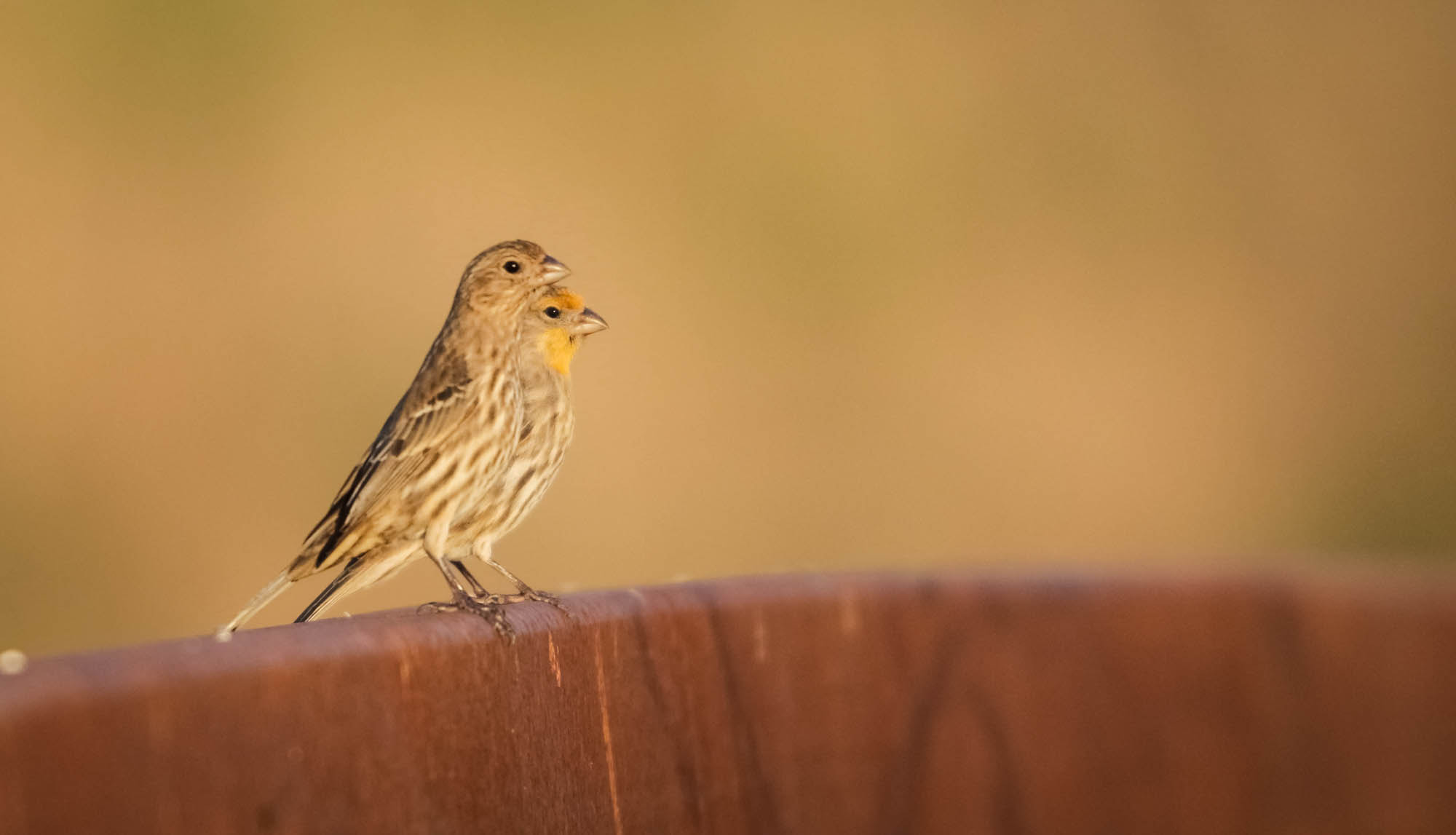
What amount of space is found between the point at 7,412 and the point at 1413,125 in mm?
9554

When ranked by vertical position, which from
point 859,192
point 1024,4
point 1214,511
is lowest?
point 1214,511

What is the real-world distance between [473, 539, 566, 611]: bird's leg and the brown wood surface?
76 millimetres

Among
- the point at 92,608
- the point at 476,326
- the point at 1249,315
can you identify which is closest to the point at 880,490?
the point at 1249,315

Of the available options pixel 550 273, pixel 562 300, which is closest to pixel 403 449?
pixel 550 273

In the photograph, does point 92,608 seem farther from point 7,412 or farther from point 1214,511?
point 1214,511

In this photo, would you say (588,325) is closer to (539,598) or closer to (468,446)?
(468,446)

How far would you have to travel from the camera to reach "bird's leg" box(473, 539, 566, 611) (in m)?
3.06

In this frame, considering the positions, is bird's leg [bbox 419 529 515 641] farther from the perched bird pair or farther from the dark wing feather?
the dark wing feather

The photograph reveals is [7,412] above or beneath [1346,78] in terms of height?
beneath

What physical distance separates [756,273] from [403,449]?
7834 millimetres

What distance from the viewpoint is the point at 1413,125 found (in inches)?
522

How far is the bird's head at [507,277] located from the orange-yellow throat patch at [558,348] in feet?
0.56

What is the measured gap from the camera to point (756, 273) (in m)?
12.3

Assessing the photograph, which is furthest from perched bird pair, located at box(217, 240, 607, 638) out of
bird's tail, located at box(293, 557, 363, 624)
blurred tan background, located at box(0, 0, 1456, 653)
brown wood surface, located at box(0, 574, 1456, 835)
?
blurred tan background, located at box(0, 0, 1456, 653)
